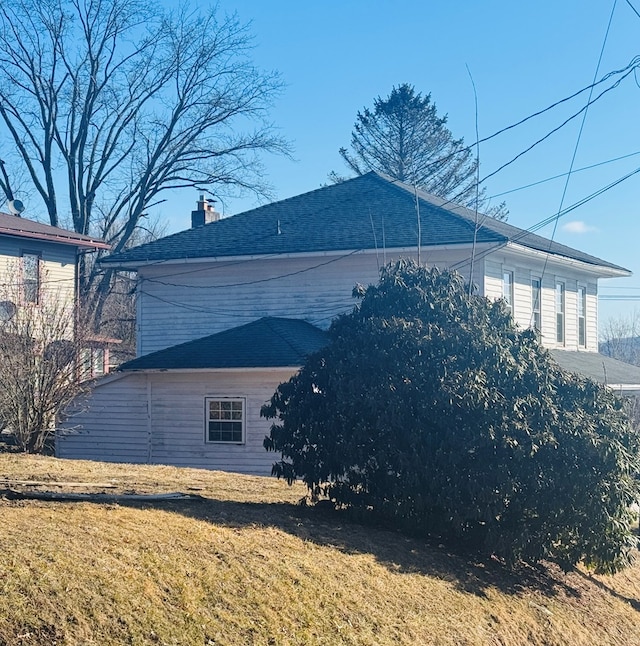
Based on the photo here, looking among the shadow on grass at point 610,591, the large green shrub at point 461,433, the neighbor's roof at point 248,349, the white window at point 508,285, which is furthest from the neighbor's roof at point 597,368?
the large green shrub at point 461,433

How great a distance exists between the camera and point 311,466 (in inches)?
410

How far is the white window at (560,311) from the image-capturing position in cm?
2514

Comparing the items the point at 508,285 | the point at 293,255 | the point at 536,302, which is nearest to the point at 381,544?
the point at 293,255

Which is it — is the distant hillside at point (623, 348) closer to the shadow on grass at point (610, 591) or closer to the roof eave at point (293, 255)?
the roof eave at point (293, 255)

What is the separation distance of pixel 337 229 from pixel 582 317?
30.7 ft

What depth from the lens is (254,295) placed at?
72.5 feet

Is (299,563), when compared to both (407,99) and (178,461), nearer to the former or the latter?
(178,461)

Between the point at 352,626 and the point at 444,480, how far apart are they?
279cm

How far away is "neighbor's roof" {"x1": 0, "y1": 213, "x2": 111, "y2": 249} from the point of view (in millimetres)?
28498

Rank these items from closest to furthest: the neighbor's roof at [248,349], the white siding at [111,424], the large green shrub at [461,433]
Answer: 1. the large green shrub at [461,433]
2. the neighbor's roof at [248,349]
3. the white siding at [111,424]

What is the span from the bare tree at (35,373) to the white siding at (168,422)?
2.07m

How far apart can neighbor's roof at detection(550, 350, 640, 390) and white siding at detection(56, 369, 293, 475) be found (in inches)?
301

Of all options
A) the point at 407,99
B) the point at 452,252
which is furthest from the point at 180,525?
the point at 407,99

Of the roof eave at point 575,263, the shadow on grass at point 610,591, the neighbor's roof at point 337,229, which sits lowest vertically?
the shadow on grass at point 610,591
